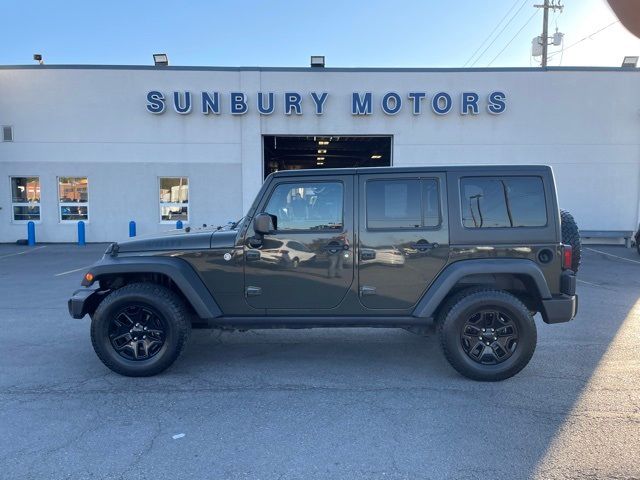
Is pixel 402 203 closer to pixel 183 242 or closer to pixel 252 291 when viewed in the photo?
pixel 252 291

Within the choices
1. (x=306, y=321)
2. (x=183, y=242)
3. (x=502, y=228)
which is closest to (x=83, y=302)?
(x=183, y=242)

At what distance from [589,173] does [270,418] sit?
16.6 metres

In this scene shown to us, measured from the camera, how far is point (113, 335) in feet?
13.8

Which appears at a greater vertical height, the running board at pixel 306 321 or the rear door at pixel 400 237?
the rear door at pixel 400 237

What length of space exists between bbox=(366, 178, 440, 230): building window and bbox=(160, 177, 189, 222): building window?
1289cm

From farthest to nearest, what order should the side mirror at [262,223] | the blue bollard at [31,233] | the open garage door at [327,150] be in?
1. the open garage door at [327,150]
2. the blue bollard at [31,233]
3. the side mirror at [262,223]

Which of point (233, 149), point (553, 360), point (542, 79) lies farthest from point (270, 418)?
point (542, 79)

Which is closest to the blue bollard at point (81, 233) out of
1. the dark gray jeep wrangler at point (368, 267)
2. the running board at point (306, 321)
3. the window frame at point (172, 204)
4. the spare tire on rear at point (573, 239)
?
the window frame at point (172, 204)

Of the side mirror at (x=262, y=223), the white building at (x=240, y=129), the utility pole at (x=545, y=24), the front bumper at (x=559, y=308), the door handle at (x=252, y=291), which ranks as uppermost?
the utility pole at (x=545, y=24)

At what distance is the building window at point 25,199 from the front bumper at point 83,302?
1403 cm

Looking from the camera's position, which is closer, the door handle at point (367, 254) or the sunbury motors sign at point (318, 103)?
the door handle at point (367, 254)

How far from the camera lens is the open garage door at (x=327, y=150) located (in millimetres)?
17786

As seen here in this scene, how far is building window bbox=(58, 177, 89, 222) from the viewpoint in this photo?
15.8 meters

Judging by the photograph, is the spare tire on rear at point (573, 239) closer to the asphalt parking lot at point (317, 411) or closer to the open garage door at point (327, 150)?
the asphalt parking lot at point (317, 411)
